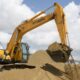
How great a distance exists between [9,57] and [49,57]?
242 centimetres

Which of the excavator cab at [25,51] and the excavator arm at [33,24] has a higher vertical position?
the excavator arm at [33,24]

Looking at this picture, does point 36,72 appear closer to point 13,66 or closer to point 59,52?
point 13,66

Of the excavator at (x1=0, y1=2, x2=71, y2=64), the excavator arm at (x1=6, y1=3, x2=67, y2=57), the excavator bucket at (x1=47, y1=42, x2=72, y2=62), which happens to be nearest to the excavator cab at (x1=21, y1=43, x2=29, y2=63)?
the excavator at (x1=0, y1=2, x2=71, y2=64)

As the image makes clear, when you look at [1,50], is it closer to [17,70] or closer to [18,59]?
[18,59]

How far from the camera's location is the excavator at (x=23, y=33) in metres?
20.3

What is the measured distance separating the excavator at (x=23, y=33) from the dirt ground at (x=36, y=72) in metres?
1.47

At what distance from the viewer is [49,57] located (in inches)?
834

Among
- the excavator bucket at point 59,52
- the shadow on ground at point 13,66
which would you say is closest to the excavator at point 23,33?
the excavator bucket at point 59,52

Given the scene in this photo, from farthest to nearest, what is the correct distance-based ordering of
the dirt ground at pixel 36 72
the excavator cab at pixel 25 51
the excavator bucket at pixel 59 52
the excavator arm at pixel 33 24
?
the excavator cab at pixel 25 51
the excavator arm at pixel 33 24
the excavator bucket at pixel 59 52
the dirt ground at pixel 36 72

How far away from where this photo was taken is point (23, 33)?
22.1 meters

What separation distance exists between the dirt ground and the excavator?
4.83 feet

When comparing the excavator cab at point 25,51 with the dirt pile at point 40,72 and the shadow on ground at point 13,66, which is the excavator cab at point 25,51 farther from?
the shadow on ground at point 13,66

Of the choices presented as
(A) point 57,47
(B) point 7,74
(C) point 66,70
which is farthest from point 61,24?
(B) point 7,74

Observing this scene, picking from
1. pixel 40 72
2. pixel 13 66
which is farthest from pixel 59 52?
pixel 13 66
